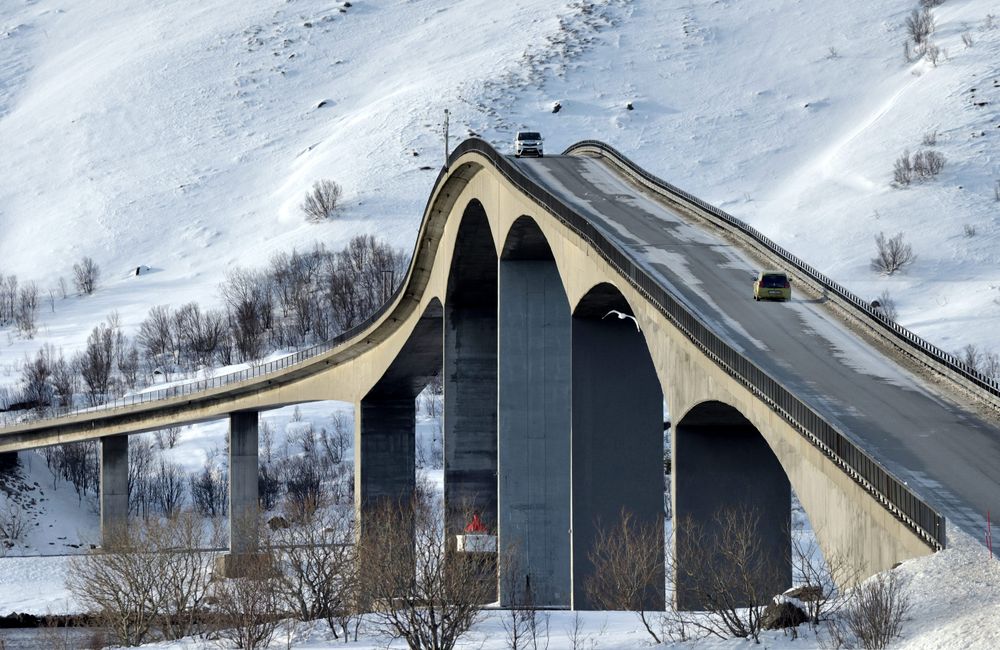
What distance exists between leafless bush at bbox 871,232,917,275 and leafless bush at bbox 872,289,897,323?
3.97 metres

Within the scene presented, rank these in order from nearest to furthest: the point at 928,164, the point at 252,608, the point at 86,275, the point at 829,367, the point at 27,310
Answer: the point at 829,367, the point at 252,608, the point at 928,164, the point at 27,310, the point at 86,275

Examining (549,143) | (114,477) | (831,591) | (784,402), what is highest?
(549,143)

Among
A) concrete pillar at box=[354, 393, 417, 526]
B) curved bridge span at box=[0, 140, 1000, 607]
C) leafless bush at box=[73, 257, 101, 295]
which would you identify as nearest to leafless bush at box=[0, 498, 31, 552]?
curved bridge span at box=[0, 140, 1000, 607]

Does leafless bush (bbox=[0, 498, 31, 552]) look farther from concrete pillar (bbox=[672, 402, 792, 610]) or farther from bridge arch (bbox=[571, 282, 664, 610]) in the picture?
concrete pillar (bbox=[672, 402, 792, 610])

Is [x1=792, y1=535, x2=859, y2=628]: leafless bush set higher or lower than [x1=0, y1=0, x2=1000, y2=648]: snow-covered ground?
lower

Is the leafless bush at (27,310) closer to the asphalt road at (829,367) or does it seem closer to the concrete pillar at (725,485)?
the asphalt road at (829,367)

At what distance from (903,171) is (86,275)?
256 feet

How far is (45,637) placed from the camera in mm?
60438

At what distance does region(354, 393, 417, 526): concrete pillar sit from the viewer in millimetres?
83312

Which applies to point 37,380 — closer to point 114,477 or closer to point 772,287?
point 114,477

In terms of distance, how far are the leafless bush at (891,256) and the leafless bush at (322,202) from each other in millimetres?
56279

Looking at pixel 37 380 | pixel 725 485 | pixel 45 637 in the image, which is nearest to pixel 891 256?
pixel 37 380

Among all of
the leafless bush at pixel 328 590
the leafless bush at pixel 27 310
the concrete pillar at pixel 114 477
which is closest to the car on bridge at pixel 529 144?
the leafless bush at pixel 328 590

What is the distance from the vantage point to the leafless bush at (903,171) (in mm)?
133750
